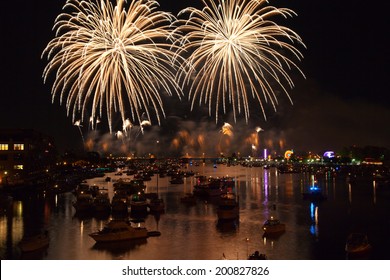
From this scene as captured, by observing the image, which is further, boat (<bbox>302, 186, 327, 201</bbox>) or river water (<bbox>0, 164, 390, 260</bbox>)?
boat (<bbox>302, 186, 327, 201</bbox>)

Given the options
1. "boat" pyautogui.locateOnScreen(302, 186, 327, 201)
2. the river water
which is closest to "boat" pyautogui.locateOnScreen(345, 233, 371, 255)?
the river water

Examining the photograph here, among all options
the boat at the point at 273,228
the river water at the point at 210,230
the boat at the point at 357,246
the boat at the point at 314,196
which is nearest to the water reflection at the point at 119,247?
the river water at the point at 210,230

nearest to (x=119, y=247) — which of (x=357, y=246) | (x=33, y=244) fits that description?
(x=33, y=244)

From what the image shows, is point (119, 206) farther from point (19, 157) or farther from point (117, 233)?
point (19, 157)

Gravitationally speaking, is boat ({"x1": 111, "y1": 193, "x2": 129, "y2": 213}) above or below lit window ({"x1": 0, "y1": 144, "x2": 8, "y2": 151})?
below

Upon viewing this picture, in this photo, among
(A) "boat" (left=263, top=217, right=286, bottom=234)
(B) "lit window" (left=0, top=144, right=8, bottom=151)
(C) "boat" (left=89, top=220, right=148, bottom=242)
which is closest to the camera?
(C) "boat" (left=89, top=220, right=148, bottom=242)

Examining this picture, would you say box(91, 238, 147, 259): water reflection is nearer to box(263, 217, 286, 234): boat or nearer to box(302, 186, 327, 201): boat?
box(263, 217, 286, 234): boat
